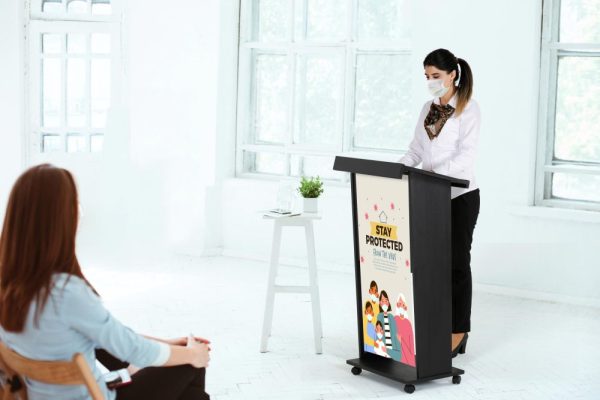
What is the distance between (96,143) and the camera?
8820 millimetres

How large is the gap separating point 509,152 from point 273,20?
2502mm

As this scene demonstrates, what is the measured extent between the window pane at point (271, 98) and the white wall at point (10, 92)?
7.46ft

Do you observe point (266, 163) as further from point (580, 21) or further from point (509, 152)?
point (580, 21)

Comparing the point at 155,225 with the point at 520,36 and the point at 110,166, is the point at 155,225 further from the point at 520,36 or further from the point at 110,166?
the point at 520,36

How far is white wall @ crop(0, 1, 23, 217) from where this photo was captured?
8.63 m

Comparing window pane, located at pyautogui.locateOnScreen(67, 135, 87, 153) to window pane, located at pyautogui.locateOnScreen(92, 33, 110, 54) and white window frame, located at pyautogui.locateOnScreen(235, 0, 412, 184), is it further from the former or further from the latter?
white window frame, located at pyautogui.locateOnScreen(235, 0, 412, 184)

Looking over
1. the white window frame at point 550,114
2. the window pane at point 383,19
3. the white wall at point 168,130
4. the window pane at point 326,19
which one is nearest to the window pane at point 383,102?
the window pane at point 383,19

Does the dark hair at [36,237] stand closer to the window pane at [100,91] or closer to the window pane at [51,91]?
the window pane at [100,91]

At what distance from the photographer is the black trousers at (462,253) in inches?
192

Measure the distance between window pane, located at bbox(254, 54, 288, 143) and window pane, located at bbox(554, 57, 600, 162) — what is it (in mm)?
2425

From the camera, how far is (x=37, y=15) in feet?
28.4

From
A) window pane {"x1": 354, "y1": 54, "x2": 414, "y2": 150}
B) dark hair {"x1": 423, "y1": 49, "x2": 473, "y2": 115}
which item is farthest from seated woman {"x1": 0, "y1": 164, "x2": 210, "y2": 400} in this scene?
window pane {"x1": 354, "y1": 54, "x2": 414, "y2": 150}

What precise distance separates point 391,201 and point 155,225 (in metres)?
4.34

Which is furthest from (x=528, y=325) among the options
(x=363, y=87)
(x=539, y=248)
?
(x=363, y=87)
